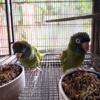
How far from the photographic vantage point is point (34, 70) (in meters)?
1.07

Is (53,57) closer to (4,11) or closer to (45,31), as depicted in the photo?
(45,31)

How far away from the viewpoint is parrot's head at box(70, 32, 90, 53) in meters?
0.86

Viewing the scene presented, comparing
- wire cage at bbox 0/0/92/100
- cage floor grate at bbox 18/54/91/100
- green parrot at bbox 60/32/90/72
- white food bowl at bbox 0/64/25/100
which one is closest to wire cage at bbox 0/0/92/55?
wire cage at bbox 0/0/92/100

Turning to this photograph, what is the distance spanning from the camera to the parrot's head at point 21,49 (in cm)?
94

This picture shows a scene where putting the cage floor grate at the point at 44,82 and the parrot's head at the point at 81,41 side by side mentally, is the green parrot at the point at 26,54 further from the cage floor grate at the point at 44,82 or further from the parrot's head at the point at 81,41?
the parrot's head at the point at 81,41

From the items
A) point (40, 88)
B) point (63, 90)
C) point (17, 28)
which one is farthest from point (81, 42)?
point (17, 28)

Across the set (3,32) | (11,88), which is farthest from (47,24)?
(11,88)

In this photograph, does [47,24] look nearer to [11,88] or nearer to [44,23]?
[44,23]

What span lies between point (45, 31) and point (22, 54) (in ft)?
1.07

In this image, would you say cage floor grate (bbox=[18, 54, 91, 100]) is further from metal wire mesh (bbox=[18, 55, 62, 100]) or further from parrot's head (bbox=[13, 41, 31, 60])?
parrot's head (bbox=[13, 41, 31, 60])

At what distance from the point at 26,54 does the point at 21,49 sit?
8 cm

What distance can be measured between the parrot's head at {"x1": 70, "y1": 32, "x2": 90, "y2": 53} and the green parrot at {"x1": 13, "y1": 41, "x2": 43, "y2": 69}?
0.77 feet

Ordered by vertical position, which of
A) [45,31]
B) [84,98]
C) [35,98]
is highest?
[45,31]

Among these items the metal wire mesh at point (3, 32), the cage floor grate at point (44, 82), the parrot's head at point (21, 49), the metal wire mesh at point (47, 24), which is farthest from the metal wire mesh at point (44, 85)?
the metal wire mesh at point (3, 32)
